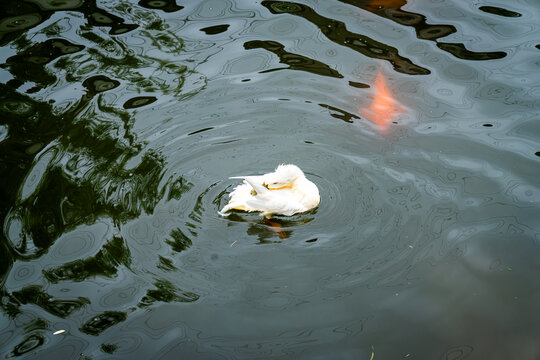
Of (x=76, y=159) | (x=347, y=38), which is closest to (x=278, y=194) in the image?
(x=76, y=159)

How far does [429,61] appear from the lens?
230 inches

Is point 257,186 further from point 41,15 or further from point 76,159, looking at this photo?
point 41,15

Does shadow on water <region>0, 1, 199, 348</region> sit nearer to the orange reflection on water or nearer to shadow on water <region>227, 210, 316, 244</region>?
shadow on water <region>227, 210, 316, 244</region>

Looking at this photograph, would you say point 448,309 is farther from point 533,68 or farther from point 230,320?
point 533,68

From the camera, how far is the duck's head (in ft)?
13.7

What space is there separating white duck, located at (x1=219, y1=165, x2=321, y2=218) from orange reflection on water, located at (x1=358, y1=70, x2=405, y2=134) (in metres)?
1.10

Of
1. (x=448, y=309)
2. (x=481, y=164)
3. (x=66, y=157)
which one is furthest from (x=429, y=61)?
(x=66, y=157)

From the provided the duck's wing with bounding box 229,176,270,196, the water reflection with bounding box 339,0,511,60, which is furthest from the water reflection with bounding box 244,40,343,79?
the duck's wing with bounding box 229,176,270,196

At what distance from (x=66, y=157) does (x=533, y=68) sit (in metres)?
4.23

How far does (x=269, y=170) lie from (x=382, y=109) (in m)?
1.26

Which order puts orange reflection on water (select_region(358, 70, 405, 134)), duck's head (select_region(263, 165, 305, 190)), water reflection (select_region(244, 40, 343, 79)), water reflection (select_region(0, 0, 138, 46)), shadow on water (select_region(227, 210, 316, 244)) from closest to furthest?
shadow on water (select_region(227, 210, 316, 244))
duck's head (select_region(263, 165, 305, 190))
orange reflection on water (select_region(358, 70, 405, 134))
water reflection (select_region(244, 40, 343, 79))
water reflection (select_region(0, 0, 138, 46))

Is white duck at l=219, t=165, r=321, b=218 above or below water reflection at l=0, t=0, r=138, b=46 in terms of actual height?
below

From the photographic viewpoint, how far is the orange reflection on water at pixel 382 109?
5066 millimetres

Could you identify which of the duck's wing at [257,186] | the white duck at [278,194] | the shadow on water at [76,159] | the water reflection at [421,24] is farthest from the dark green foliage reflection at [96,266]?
the water reflection at [421,24]
